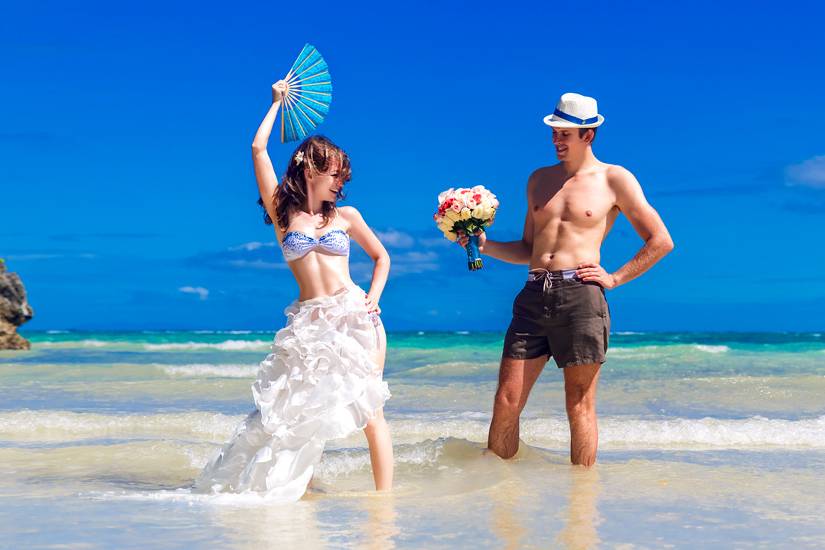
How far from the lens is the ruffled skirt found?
5047mm

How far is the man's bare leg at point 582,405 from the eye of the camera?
5.66 metres

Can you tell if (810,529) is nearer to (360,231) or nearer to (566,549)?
(566,549)

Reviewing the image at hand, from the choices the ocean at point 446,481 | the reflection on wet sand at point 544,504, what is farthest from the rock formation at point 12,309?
the reflection on wet sand at point 544,504

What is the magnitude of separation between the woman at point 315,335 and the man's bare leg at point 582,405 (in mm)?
1255

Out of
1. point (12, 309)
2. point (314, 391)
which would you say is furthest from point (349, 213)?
point (12, 309)

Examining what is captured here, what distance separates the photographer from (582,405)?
18.9ft

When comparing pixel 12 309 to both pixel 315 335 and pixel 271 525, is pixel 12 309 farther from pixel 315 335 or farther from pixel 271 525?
pixel 271 525

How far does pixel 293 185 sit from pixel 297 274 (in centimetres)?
49

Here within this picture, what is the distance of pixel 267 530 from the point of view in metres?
4.40

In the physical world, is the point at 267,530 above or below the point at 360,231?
below

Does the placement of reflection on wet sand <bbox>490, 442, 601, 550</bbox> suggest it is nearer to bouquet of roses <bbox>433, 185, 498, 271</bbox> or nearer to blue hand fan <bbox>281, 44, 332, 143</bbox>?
bouquet of roses <bbox>433, 185, 498, 271</bbox>

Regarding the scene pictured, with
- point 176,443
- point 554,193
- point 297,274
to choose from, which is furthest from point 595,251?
point 176,443

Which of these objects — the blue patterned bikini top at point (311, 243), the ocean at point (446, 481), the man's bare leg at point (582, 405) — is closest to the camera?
the ocean at point (446, 481)

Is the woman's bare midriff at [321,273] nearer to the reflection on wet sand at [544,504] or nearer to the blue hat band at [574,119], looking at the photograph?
the reflection on wet sand at [544,504]
